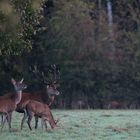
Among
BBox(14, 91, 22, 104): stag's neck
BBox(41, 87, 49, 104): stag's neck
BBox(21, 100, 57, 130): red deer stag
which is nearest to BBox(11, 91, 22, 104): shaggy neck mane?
BBox(14, 91, 22, 104): stag's neck

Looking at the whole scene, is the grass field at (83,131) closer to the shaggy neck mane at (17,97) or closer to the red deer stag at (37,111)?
the red deer stag at (37,111)

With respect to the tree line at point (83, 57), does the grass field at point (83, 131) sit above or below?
below

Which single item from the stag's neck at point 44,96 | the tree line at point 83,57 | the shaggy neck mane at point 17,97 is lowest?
the shaggy neck mane at point 17,97

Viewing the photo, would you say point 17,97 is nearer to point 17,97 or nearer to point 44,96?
point 17,97

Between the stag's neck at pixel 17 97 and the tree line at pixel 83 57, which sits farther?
the tree line at pixel 83 57

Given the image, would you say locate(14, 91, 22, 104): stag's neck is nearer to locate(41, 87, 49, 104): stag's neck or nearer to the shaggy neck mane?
the shaggy neck mane

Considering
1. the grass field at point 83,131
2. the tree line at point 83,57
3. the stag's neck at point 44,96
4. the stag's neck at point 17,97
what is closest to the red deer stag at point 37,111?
the grass field at point 83,131

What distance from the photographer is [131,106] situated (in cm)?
2806

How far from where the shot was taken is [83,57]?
28.2 metres

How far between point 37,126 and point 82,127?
1.13 meters

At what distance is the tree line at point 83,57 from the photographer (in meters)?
27.9

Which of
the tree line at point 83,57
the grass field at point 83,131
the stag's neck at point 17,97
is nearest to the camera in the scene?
the grass field at point 83,131

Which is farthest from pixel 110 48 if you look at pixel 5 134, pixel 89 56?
pixel 5 134

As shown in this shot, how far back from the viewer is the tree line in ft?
91.7
